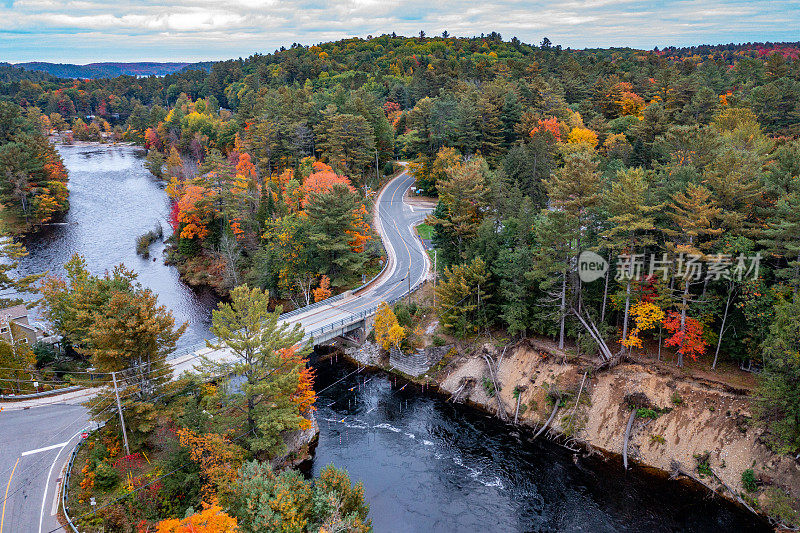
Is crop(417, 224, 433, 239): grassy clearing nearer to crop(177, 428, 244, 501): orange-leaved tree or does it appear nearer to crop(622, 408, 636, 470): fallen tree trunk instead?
crop(622, 408, 636, 470): fallen tree trunk

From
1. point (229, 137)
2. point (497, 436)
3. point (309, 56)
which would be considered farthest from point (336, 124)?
point (309, 56)

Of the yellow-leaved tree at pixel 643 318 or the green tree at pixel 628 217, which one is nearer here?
the green tree at pixel 628 217

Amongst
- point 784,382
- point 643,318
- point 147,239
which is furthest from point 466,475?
point 147,239

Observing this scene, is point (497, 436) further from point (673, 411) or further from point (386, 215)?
point (386, 215)

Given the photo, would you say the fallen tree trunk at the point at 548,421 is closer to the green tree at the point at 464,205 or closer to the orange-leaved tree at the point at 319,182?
the green tree at the point at 464,205

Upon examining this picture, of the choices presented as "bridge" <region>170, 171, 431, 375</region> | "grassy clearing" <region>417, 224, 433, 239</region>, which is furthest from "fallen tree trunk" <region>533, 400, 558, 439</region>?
"grassy clearing" <region>417, 224, 433, 239</region>

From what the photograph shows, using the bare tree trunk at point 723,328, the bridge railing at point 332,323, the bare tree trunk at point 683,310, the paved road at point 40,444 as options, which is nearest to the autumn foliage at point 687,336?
the bare tree trunk at point 683,310
